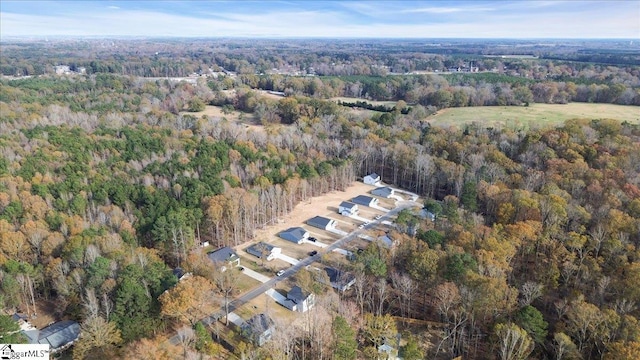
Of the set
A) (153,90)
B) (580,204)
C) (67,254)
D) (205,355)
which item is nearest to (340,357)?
(205,355)

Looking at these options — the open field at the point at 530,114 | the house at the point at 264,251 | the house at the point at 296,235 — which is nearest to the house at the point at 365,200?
the house at the point at 296,235

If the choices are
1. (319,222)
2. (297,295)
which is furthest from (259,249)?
(297,295)

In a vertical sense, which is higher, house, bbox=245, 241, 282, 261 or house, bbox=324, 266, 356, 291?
house, bbox=324, 266, 356, 291

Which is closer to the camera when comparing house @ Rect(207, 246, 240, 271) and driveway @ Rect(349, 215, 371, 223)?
house @ Rect(207, 246, 240, 271)

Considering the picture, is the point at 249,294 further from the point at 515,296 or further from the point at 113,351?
the point at 515,296

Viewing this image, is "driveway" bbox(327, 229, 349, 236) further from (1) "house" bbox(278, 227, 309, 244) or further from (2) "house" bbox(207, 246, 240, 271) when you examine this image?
(2) "house" bbox(207, 246, 240, 271)

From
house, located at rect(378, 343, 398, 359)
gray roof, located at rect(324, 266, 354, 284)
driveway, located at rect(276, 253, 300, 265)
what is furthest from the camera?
driveway, located at rect(276, 253, 300, 265)

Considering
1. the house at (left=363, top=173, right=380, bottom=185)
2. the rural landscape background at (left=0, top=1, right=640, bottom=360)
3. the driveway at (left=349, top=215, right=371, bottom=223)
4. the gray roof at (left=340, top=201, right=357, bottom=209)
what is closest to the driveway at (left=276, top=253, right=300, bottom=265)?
the rural landscape background at (left=0, top=1, right=640, bottom=360)

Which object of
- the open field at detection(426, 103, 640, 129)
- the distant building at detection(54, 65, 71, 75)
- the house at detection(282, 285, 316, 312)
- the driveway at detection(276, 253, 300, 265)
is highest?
the distant building at detection(54, 65, 71, 75)
